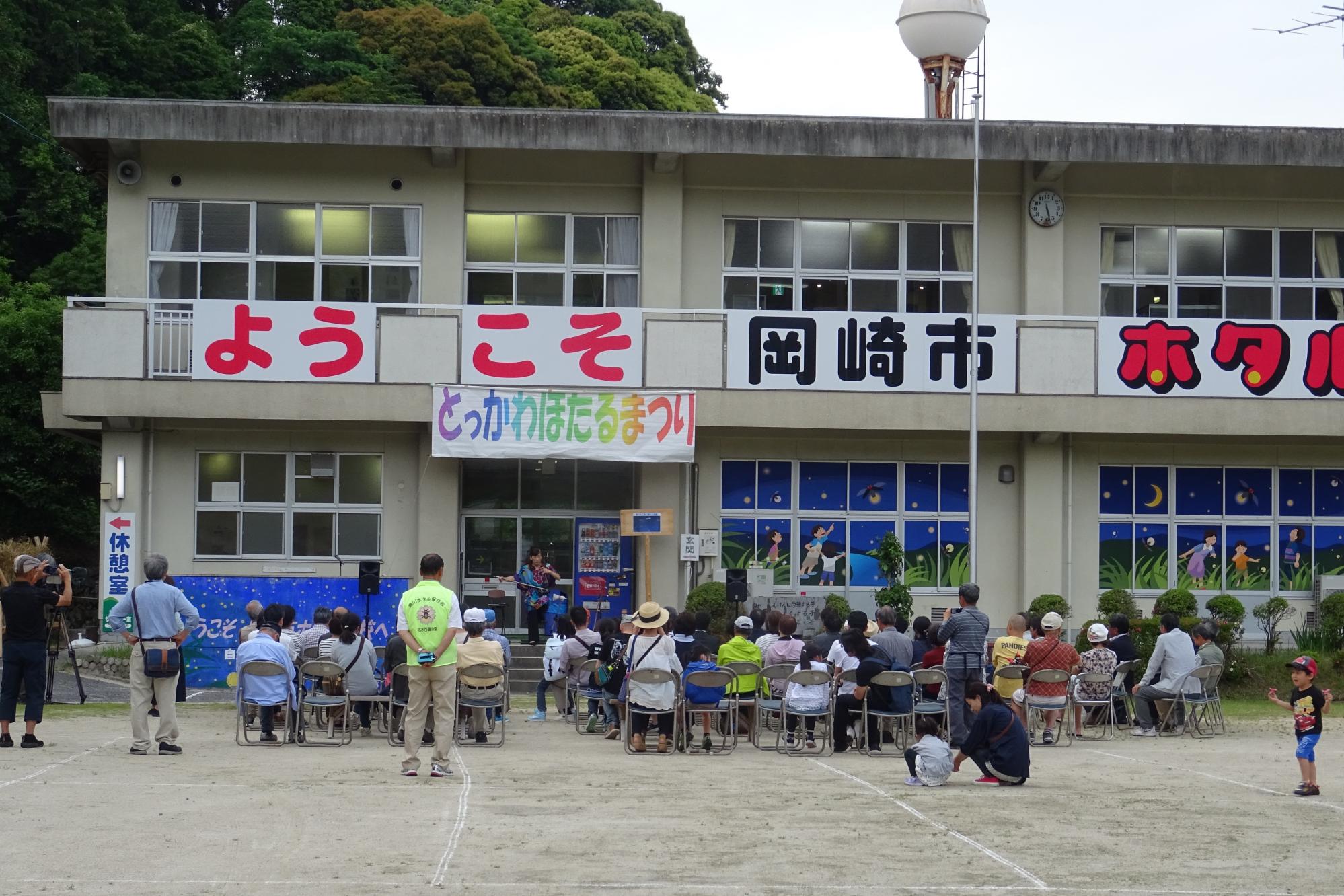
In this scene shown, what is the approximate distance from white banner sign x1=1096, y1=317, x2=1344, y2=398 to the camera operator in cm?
1487

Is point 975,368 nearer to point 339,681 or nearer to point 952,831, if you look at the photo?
point 339,681

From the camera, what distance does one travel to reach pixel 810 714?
14.8 meters

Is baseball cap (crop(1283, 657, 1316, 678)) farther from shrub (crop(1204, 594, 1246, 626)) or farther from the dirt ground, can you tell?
shrub (crop(1204, 594, 1246, 626))

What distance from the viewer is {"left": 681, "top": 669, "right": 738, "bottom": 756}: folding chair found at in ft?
47.0

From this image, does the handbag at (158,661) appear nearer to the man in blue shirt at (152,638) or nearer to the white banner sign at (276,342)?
the man in blue shirt at (152,638)

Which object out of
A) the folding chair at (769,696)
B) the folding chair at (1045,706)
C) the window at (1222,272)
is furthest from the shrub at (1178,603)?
the folding chair at (769,696)

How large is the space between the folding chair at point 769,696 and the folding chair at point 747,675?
3 centimetres

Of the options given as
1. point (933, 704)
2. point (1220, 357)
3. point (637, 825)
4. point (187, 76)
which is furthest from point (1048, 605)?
point (187, 76)

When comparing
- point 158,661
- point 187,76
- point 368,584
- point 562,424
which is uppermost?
point 187,76

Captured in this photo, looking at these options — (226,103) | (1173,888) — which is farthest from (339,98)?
(1173,888)

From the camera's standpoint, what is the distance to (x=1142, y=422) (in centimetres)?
2277

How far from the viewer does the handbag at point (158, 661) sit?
43.2 feet

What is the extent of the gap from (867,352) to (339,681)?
10.2 metres

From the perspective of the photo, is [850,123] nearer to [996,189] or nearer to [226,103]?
[996,189]
